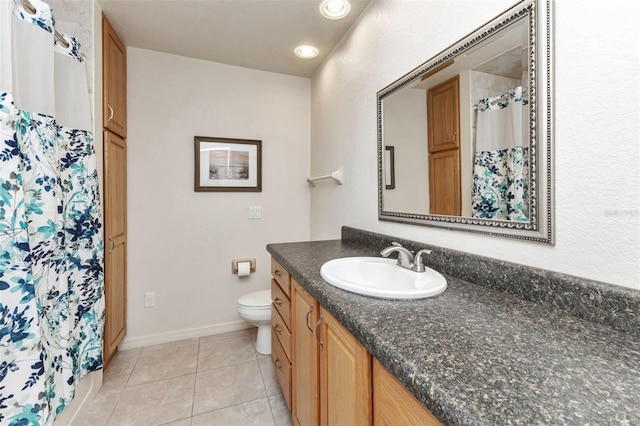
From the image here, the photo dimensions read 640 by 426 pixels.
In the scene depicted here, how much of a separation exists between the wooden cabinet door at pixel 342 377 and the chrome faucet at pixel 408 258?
0.36m

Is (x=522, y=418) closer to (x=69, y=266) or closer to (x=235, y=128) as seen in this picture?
(x=69, y=266)

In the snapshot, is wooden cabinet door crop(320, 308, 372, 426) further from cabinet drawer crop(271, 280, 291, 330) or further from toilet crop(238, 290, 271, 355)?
toilet crop(238, 290, 271, 355)

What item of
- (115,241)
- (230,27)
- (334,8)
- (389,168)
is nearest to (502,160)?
(389,168)

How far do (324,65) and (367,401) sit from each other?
94.7 inches

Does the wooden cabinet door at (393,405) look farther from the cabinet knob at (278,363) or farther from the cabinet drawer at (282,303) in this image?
the cabinet knob at (278,363)

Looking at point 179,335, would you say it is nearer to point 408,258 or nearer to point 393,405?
point 408,258

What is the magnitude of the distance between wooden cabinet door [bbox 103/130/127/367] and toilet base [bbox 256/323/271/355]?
3.22 feet

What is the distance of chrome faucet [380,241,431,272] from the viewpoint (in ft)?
3.43

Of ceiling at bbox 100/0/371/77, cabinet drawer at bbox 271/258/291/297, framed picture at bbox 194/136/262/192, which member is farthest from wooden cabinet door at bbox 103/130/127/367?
cabinet drawer at bbox 271/258/291/297

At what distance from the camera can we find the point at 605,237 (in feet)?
2.20

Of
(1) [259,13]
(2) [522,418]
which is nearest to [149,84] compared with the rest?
(1) [259,13]

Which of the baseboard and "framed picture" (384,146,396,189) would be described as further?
the baseboard

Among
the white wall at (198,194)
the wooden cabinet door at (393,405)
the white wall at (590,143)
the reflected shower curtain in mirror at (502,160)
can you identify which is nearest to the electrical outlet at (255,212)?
the white wall at (198,194)

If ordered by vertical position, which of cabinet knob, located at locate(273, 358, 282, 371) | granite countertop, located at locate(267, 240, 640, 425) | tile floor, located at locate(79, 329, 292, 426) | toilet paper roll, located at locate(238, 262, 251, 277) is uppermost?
granite countertop, located at locate(267, 240, 640, 425)
